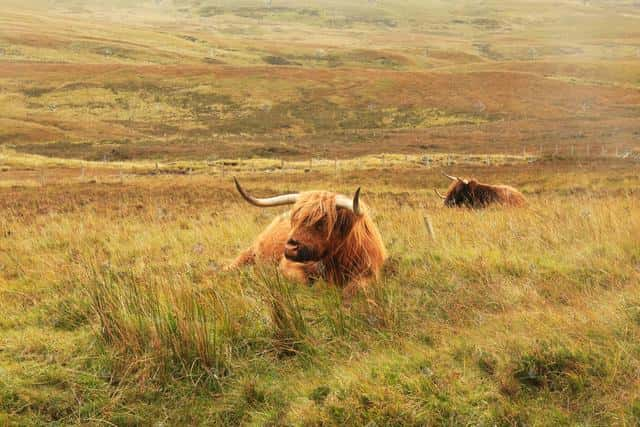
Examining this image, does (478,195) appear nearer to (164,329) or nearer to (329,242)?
(329,242)

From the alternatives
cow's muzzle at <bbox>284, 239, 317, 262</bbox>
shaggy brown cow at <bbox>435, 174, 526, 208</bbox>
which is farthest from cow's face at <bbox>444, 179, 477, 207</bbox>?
cow's muzzle at <bbox>284, 239, 317, 262</bbox>

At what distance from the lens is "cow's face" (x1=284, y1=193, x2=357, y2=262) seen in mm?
5594

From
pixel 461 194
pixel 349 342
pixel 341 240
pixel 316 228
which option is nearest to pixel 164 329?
pixel 349 342

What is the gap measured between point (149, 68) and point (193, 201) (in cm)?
7104

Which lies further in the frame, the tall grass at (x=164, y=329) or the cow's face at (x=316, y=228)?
the cow's face at (x=316, y=228)

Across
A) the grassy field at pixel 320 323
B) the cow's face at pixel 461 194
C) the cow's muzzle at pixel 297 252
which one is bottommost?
the cow's face at pixel 461 194

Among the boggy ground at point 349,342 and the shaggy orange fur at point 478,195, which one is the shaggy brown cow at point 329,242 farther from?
the shaggy orange fur at point 478,195

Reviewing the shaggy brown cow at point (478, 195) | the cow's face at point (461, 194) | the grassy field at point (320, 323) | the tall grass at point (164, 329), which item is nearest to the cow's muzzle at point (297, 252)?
the grassy field at point (320, 323)

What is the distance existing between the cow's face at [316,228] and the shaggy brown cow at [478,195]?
25.6 ft

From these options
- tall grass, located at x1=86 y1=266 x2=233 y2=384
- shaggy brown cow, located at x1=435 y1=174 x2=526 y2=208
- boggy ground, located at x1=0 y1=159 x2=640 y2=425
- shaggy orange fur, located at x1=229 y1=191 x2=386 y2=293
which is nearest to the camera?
boggy ground, located at x1=0 y1=159 x2=640 y2=425

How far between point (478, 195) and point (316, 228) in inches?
343

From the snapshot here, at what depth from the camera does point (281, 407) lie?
3566mm

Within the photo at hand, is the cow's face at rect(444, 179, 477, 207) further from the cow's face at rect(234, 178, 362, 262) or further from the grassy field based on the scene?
the cow's face at rect(234, 178, 362, 262)

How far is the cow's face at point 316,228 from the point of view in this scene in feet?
18.4
